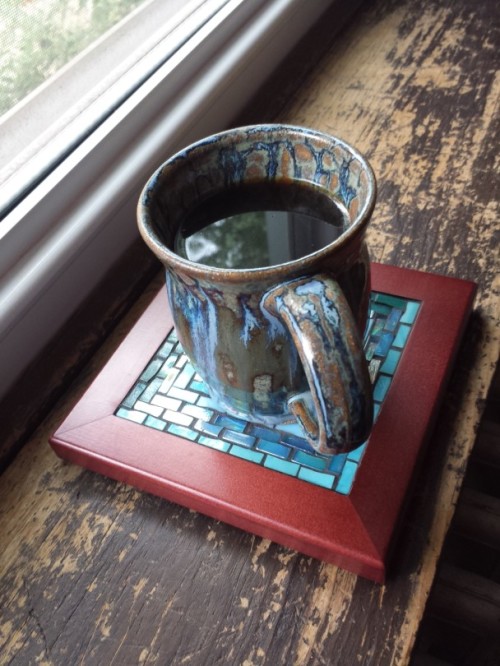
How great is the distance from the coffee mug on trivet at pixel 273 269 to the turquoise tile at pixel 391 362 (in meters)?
0.06

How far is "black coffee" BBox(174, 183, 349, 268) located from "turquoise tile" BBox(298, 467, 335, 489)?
0.42ft

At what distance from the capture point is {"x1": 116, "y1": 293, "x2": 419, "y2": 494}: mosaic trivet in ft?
1.32

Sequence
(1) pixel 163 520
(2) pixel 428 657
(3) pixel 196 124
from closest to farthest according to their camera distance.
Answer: (1) pixel 163 520 < (3) pixel 196 124 < (2) pixel 428 657

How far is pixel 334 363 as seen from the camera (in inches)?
11.8

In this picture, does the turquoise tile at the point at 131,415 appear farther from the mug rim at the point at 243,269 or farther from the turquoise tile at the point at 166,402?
the mug rim at the point at 243,269

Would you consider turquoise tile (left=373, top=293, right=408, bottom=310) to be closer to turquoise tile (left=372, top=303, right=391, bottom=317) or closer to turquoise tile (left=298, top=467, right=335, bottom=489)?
turquoise tile (left=372, top=303, right=391, bottom=317)

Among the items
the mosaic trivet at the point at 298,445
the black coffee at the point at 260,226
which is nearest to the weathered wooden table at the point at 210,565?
the mosaic trivet at the point at 298,445

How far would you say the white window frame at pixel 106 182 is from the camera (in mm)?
499

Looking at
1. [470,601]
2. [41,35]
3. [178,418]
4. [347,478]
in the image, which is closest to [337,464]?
[347,478]

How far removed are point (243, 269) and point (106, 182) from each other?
0.93 ft

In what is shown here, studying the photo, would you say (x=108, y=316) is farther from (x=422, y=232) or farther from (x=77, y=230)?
(x=422, y=232)

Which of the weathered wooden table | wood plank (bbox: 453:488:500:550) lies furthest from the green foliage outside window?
wood plank (bbox: 453:488:500:550)

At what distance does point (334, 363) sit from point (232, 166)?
0.58ft

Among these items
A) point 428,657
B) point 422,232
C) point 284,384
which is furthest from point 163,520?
point 428,657
